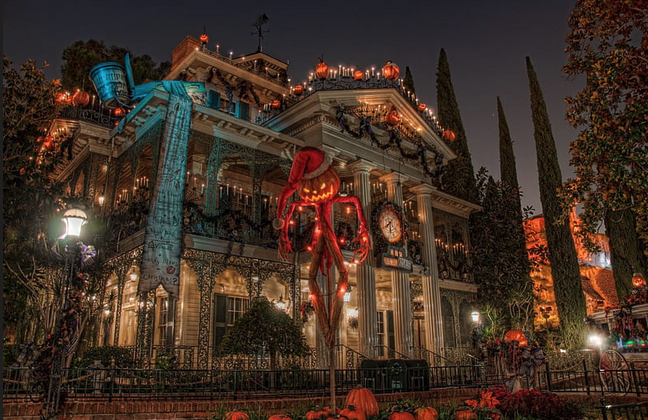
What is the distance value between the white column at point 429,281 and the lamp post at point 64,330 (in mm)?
14911

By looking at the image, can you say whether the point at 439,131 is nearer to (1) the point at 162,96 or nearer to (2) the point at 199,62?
(2) the point at 199,62

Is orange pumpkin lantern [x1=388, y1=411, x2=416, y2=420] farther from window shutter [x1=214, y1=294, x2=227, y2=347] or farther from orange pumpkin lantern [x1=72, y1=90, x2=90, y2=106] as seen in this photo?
orange pumpkin lantern [x1=72, y1=90, x2=90, y2=106]

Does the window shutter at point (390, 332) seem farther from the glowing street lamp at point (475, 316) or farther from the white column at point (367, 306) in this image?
the white column at point (367, 306)

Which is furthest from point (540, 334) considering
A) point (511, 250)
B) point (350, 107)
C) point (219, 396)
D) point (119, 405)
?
point (119, 405)

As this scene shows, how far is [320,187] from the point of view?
271 inches

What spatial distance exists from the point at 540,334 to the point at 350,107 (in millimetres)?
17331

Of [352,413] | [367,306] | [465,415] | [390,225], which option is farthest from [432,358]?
[352,413]

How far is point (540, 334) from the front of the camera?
26.6 meters

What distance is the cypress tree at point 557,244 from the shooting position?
957 inches

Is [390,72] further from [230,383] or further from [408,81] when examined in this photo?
[408,81]

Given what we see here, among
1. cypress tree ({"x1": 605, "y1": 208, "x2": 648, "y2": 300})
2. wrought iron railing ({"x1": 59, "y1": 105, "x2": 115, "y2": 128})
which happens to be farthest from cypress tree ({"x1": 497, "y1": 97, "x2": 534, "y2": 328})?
wrought iron railing ({"x1": 59, "y1": 105, "x2": 115, "y2": 128})

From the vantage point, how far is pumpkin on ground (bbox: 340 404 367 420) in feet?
20.8

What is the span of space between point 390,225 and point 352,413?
1241 cm

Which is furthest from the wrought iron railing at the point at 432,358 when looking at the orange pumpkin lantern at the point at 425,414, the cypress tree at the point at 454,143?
the orange pumpkin lantern at the point at 425,414
